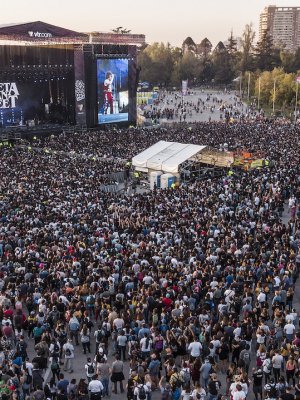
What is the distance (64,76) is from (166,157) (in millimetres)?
21249

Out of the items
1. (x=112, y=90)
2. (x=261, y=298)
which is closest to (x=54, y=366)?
(x=261, y=298)

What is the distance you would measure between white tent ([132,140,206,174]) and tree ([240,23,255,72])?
71284 millimetres

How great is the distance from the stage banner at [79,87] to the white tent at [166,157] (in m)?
18.5

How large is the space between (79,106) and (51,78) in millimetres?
3299

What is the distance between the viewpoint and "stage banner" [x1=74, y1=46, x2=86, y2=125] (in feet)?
146

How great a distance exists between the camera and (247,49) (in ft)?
340

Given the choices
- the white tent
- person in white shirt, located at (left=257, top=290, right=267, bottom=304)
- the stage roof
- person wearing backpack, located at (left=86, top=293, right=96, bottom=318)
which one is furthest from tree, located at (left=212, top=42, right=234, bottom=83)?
person wearing backpack, located at (left=86, top=293, right=96, bottom=318)

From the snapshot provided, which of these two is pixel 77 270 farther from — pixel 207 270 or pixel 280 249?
pixel 280 249

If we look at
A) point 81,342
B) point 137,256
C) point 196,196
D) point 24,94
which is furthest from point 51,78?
point 81,342

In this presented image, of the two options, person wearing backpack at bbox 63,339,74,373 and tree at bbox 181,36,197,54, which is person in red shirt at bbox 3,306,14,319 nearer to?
person wearing backpack at bbox 63,339,74,373

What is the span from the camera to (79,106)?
45.3 m

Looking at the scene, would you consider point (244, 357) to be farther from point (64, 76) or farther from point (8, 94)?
point (64, 76)

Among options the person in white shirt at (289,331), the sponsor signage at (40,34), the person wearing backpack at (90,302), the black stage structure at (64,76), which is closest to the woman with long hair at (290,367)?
the person in white shirt at (289,331)

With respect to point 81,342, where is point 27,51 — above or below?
above
